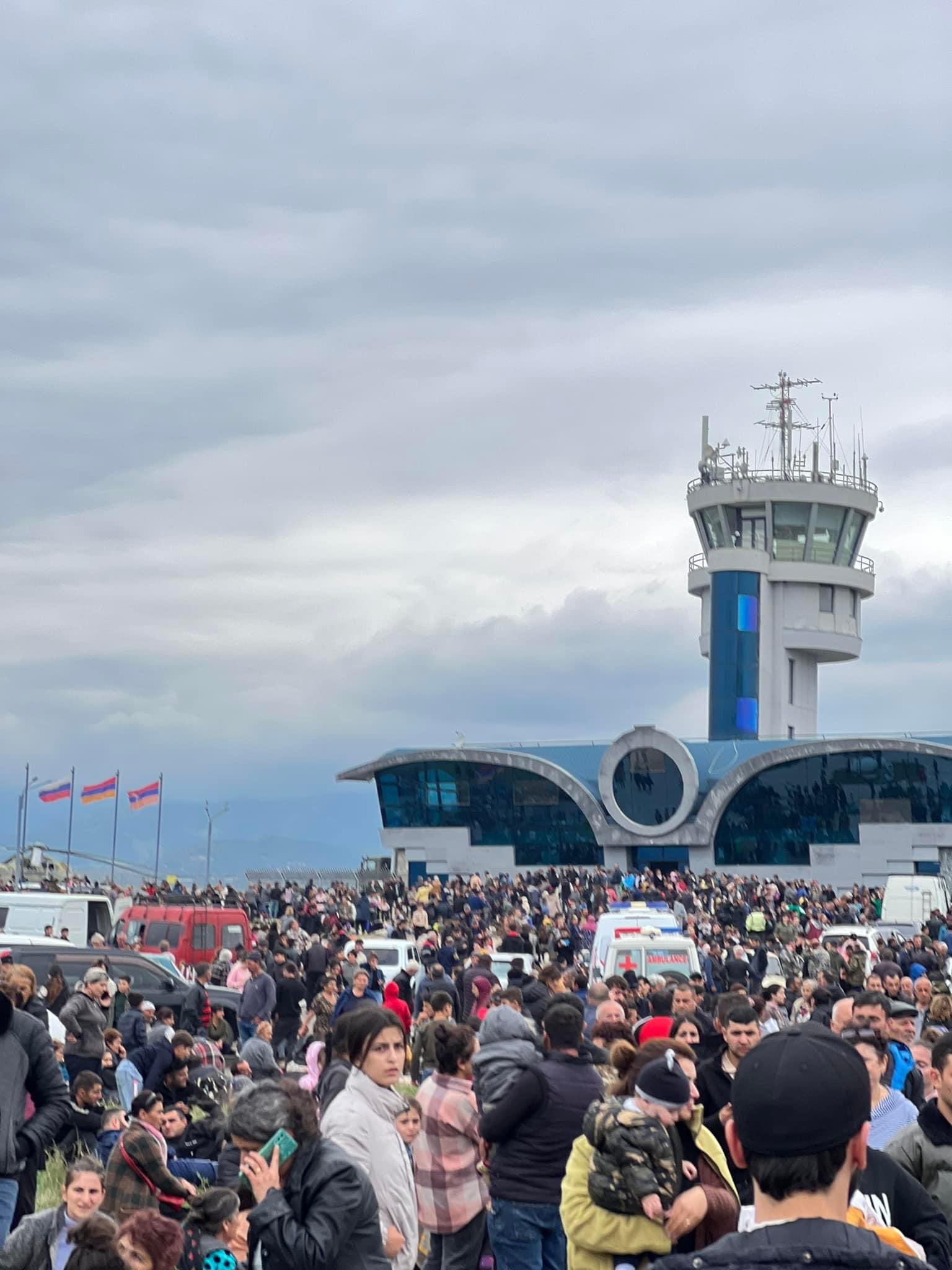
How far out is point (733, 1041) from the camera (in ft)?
25.1

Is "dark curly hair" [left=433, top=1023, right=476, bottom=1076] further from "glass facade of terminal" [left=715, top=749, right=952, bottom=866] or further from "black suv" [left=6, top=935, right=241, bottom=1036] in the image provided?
"glass facade of terminal" [left=715, top=749, right=952, bottom=866]

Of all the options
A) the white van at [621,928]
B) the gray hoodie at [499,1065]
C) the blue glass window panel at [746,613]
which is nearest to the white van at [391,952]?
the white van at [621,928]

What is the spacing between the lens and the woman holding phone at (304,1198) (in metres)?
5.16

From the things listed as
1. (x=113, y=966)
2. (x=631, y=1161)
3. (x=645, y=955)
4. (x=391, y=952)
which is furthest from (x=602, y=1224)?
(x=391, y=952)

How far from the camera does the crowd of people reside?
2.98 metres

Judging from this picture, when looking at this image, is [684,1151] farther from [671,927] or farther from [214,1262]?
[671,927]

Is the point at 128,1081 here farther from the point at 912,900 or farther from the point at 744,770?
the point at 744,770

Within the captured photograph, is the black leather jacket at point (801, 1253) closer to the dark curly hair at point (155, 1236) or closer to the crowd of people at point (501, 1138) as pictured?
the crowd of people at point (501, 1138)

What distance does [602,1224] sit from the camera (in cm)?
599

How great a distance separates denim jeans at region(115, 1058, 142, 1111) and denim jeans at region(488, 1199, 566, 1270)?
503 centimetres

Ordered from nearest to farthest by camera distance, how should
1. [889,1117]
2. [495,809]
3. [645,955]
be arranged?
[889,1117]
[645,955]
[495,809]

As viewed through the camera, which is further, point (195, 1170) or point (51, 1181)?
point (51, 1181)

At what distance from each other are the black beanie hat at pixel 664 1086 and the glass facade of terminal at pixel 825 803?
6286cm

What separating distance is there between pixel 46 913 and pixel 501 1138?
22712 millimetres
